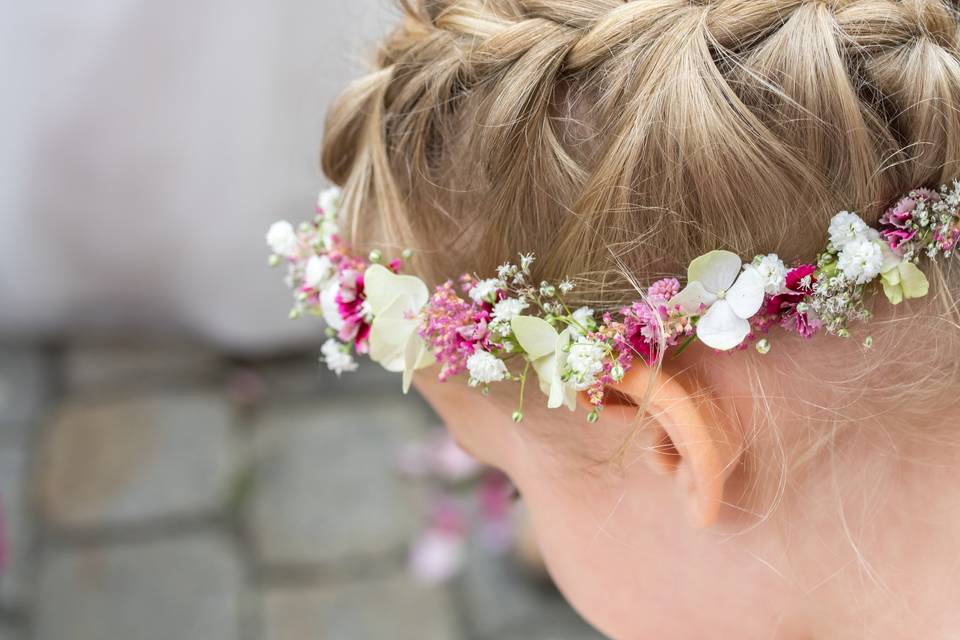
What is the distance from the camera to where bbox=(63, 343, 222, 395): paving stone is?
2250 millimetres

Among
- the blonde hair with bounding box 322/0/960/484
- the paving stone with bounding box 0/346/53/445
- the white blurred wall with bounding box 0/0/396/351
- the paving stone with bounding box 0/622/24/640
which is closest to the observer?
the blonde hair with bounding box 322/0/960/484

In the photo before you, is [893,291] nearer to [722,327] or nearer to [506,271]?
[722,327]

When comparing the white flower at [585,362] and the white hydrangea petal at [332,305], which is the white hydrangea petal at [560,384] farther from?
the white hydrangea petal at [332,305]

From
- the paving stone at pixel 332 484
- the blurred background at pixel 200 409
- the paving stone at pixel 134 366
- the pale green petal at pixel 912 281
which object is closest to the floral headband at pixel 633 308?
the pale green petal at pixel 912 281

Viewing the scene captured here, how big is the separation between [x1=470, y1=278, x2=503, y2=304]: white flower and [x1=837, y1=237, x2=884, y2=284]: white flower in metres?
0.25

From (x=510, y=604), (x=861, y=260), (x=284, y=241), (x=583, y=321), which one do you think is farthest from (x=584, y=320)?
(x=510, y=604)

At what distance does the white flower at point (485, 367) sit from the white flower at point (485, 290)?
4cm

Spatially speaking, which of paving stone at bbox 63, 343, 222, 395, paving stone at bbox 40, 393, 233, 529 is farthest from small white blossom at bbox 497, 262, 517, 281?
paving stone at bbox 63, 343, 222, 395

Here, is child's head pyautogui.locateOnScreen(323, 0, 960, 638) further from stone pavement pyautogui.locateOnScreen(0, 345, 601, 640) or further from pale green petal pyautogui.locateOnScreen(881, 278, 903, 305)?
stone pavement pyautogui.locateOnScreen(0, 345, 601, 640)

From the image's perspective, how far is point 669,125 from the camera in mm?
694

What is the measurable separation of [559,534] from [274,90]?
130cm

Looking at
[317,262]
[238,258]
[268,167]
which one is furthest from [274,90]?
[317,262]

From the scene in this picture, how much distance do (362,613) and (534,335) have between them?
121cm

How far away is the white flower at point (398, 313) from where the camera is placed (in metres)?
0.81
